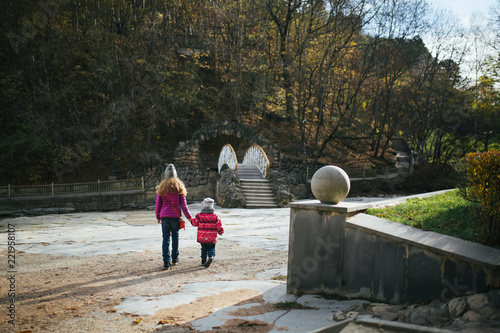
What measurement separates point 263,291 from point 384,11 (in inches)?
1163

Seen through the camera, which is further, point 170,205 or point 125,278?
point 170,205

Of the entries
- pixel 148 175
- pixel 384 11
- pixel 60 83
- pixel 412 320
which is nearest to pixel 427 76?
pixel 384 11

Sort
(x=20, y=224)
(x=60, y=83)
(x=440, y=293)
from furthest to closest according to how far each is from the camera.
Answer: (x=60, y=83) → (x=20, y=224) → (x=440, y=293)

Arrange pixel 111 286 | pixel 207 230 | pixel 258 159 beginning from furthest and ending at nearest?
pixel 258 159 → pixel 207 230 → pixel 111 286

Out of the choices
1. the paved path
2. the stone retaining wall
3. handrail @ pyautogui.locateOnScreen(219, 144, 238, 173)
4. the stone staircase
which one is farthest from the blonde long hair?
handrail @ pyautogui.locateOnScreen(219, 144, 238, 173)

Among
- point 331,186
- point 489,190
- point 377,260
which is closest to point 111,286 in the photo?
point 331,186

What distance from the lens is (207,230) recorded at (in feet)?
22.9

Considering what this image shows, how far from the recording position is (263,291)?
5.43 metres

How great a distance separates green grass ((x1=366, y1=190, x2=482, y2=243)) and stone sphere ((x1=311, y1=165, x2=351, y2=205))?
0.81 m

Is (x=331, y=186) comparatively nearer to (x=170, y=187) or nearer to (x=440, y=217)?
(x=440, y=217)

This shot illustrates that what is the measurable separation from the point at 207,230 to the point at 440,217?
13.2 ft

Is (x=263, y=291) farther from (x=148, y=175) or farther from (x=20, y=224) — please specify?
(x=148, y=175)

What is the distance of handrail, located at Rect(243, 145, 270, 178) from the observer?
68.4 ft

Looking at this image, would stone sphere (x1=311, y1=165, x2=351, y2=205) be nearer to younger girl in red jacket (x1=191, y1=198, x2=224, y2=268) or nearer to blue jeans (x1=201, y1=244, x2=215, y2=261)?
younger girl in red jacket (x1=191, y1=198, x2=224, y2=268)
